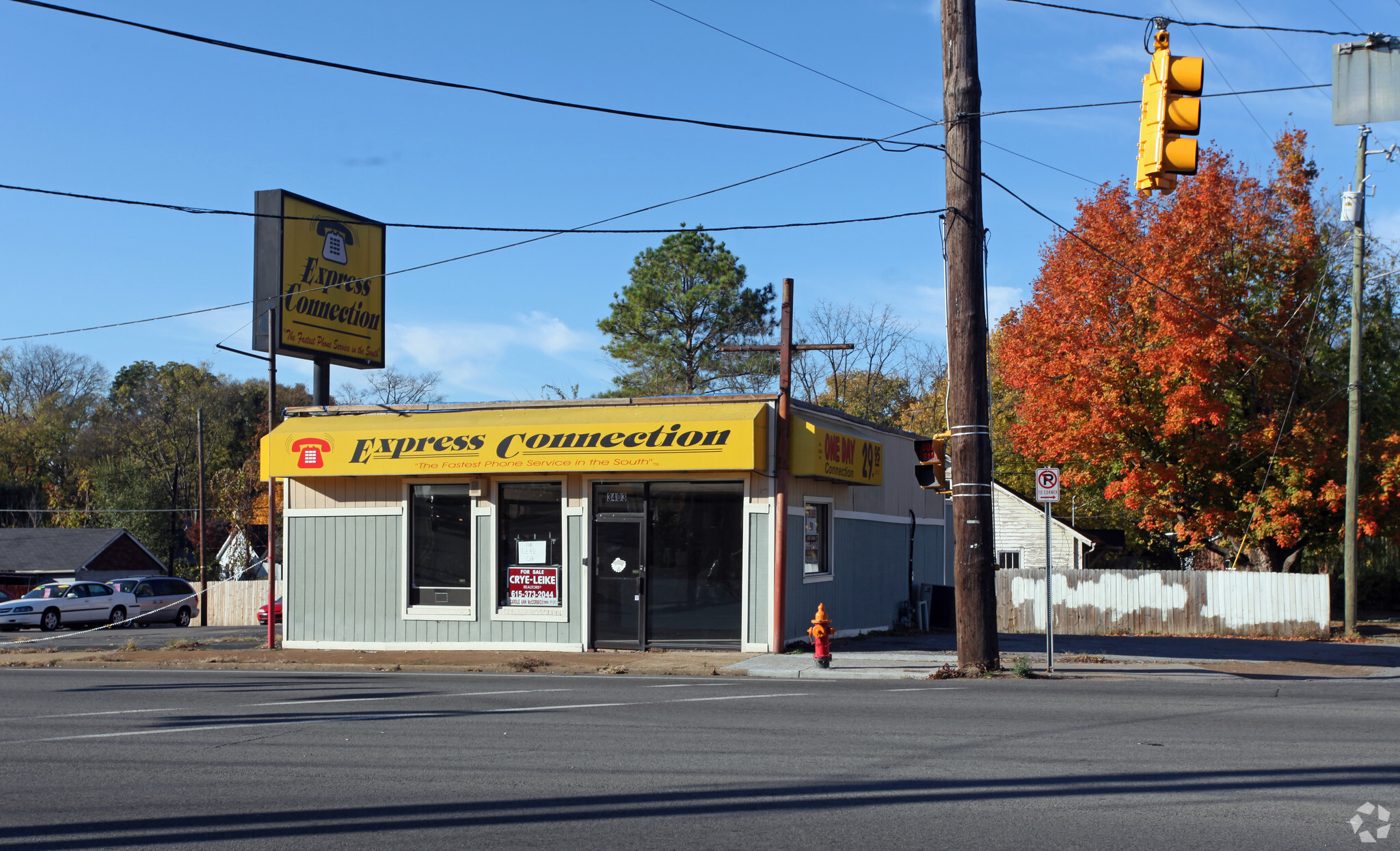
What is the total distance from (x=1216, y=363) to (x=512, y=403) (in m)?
16.2

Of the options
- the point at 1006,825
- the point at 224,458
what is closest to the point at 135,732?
the point at 1006,825

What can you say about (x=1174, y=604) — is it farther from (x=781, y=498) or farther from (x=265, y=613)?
(x=265, y=613)

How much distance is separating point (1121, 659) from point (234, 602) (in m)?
32.9

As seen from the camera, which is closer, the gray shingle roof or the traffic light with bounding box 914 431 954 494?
the traffic light with bounding box 914 431 954 494

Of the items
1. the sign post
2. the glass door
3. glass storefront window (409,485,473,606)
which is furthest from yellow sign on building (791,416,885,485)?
glass storefront window (409,485,473,606)

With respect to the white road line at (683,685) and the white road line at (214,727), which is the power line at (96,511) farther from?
the white road line at (214,727)

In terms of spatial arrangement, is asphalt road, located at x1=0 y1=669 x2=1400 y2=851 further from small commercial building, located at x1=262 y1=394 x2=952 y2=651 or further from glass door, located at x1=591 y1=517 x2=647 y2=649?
glass door, located at x1=591 y1=517 x2=647 y2=649

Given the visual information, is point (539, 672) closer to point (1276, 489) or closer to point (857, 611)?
point (857, 611)

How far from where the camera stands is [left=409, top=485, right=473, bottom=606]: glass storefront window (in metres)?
19.2

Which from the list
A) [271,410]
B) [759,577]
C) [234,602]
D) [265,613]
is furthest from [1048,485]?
[234,602]

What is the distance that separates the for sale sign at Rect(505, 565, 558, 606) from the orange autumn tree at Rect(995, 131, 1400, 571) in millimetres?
14420

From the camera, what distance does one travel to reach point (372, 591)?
19.7 metres

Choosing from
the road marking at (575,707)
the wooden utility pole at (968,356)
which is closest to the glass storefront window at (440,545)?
the road marking at (575,707)

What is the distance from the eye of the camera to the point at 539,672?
→ 16.2 metres
